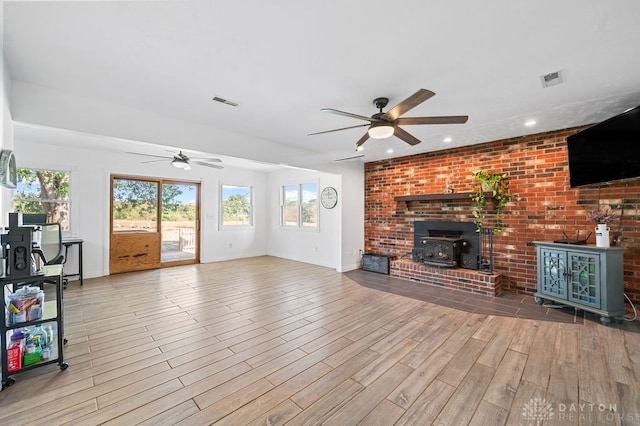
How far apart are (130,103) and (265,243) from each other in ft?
18.6

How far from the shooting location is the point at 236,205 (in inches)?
299

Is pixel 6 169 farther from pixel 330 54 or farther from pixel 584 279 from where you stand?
pixel 584 279

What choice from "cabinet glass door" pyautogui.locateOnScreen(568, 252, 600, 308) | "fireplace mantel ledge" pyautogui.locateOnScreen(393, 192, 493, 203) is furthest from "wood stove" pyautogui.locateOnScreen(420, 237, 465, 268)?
"cabinet glass door" pyautogui.locateOnScreen(568, 252, 600, 308)

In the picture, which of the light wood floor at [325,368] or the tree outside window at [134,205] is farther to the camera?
the tree outside window at [134,205]

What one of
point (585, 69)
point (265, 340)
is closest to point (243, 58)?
point (265, 340)

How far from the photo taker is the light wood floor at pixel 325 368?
1.72m

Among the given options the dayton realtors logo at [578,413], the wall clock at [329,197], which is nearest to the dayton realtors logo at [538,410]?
the dayton realtors logo at [578,413]

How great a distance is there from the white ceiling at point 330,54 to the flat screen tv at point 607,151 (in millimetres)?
265

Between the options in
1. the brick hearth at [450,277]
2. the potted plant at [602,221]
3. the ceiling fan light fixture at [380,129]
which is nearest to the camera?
the ceiling fan light fixture at [380,129]

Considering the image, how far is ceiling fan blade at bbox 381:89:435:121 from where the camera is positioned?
2.03m

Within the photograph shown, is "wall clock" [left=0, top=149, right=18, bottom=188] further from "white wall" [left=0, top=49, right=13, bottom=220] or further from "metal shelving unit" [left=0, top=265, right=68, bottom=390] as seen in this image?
"metal shelving unit" [left=0, top=265, right=68, bottom=390]

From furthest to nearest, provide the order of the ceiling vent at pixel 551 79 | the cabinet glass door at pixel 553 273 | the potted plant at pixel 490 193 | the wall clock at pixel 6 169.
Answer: the potted plant at pixel 490 193 → the cabinet glass door at pixel 553 273 → the ceiling vent at pixel 551 79 → the wall clock at pixel 6 169

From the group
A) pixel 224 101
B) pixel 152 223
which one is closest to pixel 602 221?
pixel 224 101

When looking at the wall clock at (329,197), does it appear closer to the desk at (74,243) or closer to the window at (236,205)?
the window at (236,205)
